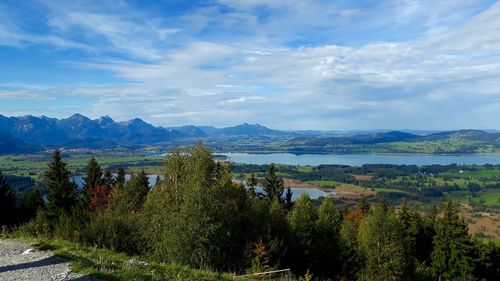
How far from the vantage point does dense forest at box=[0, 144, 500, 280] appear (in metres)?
19.9

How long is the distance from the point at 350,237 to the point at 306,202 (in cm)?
491

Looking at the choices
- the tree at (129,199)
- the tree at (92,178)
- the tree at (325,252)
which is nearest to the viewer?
the tree at (325,252)

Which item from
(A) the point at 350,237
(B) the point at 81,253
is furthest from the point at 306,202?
(B) the point at 81,253

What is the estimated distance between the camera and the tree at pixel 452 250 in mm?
36875

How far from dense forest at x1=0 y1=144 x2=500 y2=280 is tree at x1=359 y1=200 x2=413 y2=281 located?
2.9 inches

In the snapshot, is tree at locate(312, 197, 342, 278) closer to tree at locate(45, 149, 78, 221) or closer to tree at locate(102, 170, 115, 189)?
tree at locate(45, 149, 78, 221)

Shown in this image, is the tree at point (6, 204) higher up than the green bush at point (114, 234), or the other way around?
the green bush at point (114, 234)

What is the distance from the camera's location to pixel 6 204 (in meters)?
39.3

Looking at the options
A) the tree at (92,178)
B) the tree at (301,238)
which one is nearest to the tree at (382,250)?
the tree at (301,238)

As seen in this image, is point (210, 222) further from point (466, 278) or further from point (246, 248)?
point (466, 278)

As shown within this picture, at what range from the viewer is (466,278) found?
3612 centimetres

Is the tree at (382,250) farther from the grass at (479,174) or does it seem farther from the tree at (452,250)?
the grass at (479,174)

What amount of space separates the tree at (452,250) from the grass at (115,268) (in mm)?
30663

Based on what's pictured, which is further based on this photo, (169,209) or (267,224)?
(267,224)
